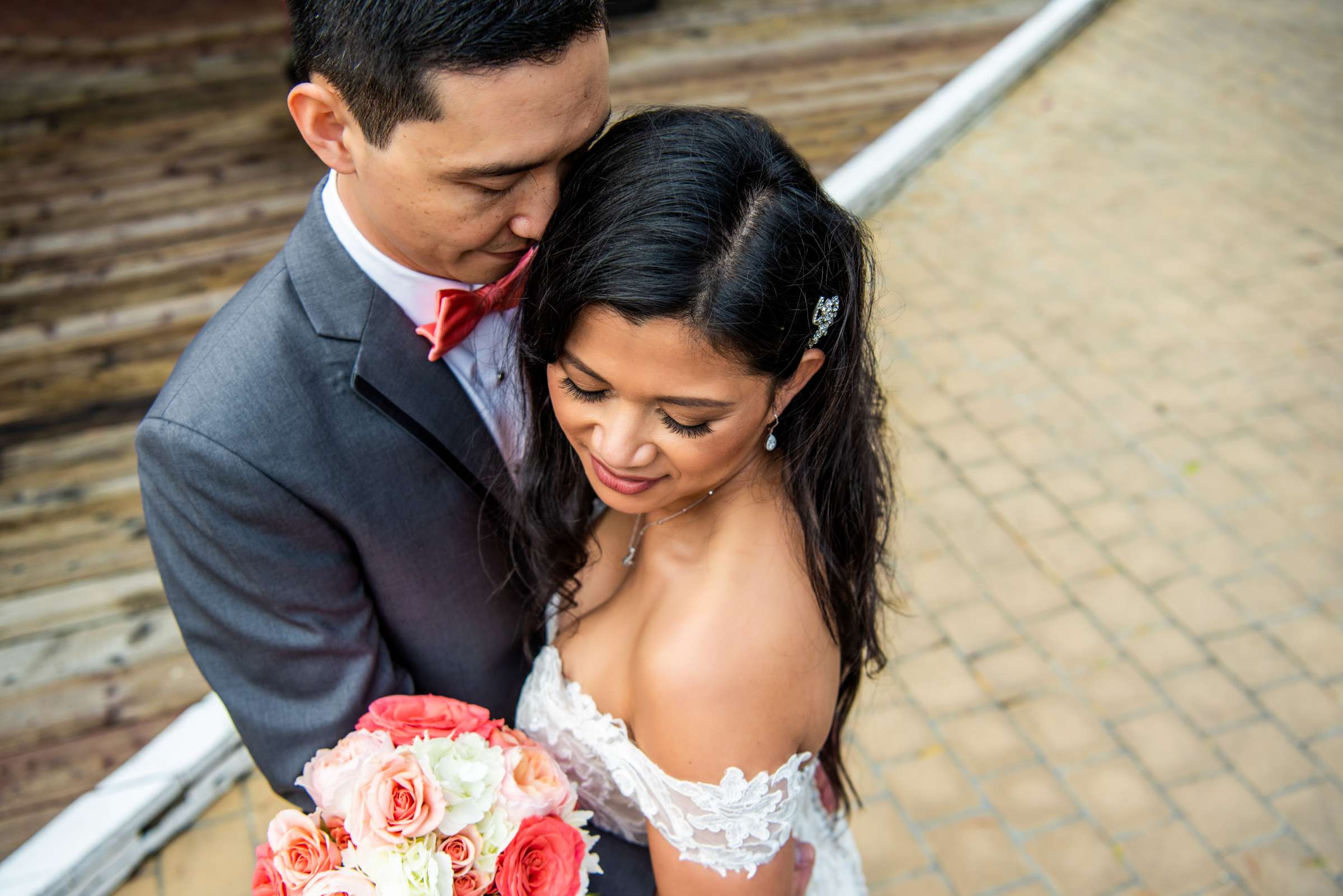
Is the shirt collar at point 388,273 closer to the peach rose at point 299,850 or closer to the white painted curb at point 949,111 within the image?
the peach rose at point 299,850

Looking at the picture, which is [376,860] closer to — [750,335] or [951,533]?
[750,335]

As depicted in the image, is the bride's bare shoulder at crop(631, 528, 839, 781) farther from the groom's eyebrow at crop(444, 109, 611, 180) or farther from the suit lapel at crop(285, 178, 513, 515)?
the groom's eyebrow at crop(444, 109, 611, 180)

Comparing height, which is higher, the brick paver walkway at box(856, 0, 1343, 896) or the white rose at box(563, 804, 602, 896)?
the white rose at box(563, 804, 602, 896)

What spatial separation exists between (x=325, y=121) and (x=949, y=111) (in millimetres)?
6586

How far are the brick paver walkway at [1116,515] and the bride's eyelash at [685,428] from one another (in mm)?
2353

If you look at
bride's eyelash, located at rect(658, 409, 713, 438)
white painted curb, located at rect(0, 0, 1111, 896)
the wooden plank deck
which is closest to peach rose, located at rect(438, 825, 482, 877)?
bride's eyelash, located at rect(658, 409, 713, 438)

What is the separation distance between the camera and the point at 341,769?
1632 mm

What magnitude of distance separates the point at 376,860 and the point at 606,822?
690mm

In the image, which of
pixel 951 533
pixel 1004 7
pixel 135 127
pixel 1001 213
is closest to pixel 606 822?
pixel 951 533

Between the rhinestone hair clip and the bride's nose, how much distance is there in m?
0.31

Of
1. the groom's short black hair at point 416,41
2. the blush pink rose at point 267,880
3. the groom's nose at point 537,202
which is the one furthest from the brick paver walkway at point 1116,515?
the groom's short black hair at point 416,41

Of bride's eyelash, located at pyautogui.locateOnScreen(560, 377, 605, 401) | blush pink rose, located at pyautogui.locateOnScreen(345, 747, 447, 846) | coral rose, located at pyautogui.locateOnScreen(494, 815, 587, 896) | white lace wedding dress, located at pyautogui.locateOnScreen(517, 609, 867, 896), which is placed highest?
bride's eyelash, located at pyautogui.locateOnScreen(560, 377, 605, 401)

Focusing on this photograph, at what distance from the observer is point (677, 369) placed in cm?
156

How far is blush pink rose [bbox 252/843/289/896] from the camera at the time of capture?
1.58 m
